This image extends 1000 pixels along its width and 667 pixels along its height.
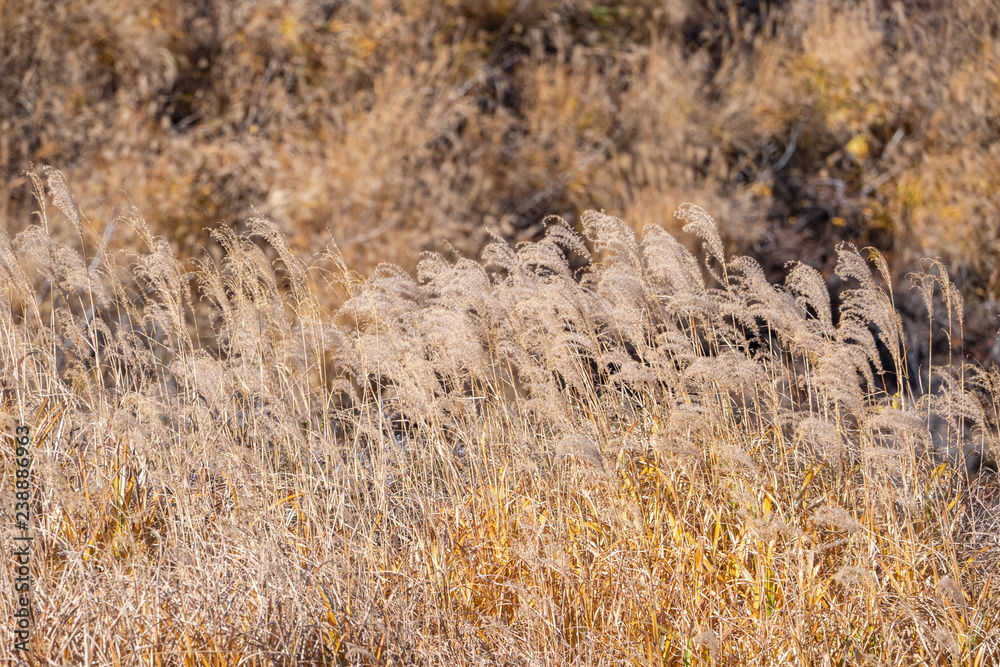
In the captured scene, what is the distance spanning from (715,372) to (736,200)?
19.2 feet

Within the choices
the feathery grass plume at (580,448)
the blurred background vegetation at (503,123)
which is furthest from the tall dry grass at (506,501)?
the blurred background vegetation at (503,123)

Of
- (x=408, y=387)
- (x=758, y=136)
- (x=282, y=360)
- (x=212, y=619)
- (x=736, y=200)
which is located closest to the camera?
(x=212, y=619)

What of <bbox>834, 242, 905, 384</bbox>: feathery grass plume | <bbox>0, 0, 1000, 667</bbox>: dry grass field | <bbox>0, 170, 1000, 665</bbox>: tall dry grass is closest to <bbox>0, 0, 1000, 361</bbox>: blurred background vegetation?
<bbox>0, 0, 1000, 667</bbox>: dry grass field

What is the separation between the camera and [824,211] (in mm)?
8633

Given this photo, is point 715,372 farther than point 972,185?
No

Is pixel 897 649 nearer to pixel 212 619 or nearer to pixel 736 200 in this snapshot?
pixel 212 619

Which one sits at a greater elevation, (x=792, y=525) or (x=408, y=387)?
(x=408, y=387)

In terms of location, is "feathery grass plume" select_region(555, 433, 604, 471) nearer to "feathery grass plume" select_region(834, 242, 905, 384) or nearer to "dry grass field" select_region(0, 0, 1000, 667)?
"dry grass field" select_region(0, 0, 1000, 667)

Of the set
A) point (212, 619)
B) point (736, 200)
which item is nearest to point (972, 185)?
point (736, 200)

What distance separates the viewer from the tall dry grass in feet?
8.25

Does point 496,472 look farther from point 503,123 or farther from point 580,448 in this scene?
point 503,123
